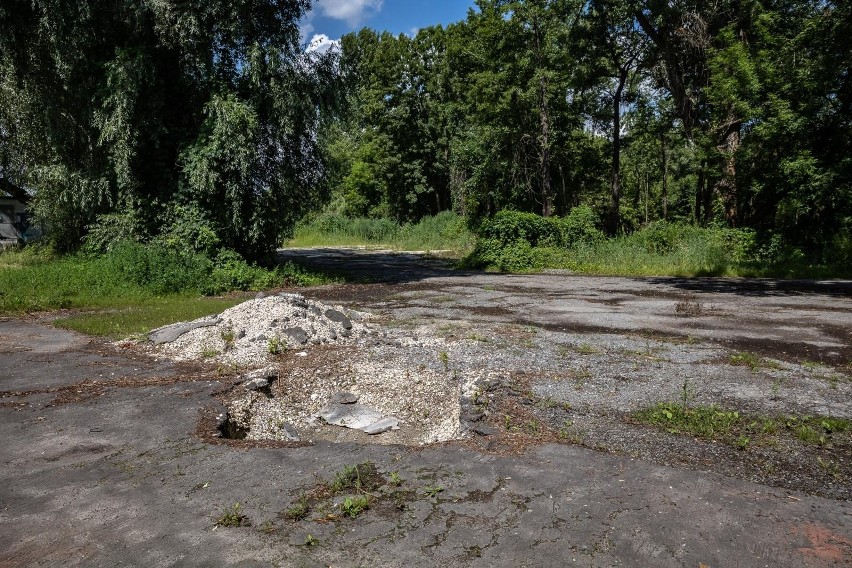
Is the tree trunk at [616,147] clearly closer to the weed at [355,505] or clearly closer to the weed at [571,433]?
the weed at [571,433]

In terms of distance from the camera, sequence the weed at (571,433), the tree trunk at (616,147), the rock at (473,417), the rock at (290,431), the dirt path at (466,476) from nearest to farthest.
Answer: the dirt path at (466,476)
the weed at (571,433)
the rock at (473,417)
the rock at (290,431)
the tree trunk at (616,147)

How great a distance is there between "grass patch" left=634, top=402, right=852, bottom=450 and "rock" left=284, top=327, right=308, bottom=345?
4573mm

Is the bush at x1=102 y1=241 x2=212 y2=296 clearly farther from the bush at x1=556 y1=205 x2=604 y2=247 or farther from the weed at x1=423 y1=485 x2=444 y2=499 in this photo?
the bush at x1=556 y1=205 x2=604 y2=247

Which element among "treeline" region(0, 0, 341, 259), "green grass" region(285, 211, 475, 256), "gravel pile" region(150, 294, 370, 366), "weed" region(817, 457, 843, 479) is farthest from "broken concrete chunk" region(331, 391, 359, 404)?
"green grass" region(285, 211, 475, 256)

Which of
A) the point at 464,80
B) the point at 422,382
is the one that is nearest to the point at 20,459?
the point at 422,382

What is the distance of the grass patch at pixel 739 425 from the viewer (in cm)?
472

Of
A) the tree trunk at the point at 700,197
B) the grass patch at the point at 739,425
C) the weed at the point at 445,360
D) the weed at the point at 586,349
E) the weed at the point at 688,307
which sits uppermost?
the tree trunk at the point at 700,197

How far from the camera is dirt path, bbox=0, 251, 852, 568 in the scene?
323cm

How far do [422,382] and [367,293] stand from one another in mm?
8205

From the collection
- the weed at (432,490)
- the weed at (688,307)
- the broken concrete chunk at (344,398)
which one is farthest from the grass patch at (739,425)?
the weed at (688,307)

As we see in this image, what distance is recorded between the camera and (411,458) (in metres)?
4.39

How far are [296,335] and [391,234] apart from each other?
3206cm

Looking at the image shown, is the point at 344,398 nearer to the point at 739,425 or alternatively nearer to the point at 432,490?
the point at 432,490

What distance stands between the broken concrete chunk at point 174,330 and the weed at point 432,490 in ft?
19.1
